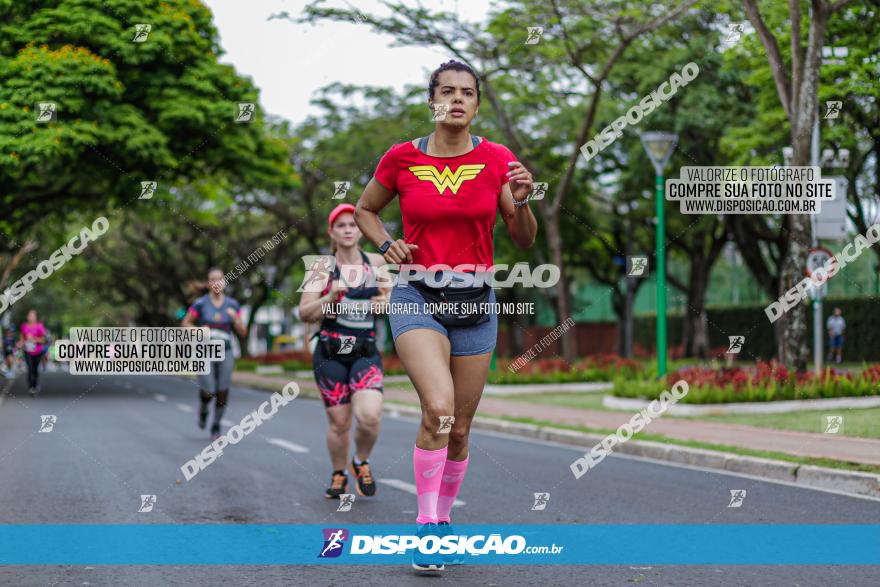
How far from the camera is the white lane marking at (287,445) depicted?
40.2 ft

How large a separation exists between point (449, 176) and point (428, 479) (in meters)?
1.36

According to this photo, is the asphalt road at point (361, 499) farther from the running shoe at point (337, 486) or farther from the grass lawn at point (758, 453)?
the grass lawn at point (758, 453)

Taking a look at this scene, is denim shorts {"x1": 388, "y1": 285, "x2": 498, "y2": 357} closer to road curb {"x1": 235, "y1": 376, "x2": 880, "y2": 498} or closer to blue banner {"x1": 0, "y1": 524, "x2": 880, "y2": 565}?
blue banner {"x1": 0, "y1": 524, "x2": 880, "y2": 565}

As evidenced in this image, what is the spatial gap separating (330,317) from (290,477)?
2192 millimetres

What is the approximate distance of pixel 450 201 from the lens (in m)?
5.30

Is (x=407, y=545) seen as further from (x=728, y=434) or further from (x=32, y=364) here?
(x=32, y=364)

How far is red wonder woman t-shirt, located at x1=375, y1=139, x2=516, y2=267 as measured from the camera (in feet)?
17.4

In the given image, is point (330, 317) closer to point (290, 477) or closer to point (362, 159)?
point (290, 477)

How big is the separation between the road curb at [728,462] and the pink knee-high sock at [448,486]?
429cm

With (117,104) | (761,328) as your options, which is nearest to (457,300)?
(117,104)

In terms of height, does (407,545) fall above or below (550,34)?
below

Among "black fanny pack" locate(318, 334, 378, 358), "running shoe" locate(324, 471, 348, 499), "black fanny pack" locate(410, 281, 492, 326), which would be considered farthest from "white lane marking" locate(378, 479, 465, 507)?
"black fanny pack" locate(410, 281, 492, 326)

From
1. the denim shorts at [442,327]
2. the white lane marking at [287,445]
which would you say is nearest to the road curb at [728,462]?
the white lane marking at [287,445]

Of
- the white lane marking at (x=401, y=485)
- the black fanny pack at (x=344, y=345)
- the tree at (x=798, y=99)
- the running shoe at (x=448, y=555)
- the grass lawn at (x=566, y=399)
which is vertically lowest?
the grass lawn at (x=566, y=399)
